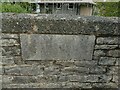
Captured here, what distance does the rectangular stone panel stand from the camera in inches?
112

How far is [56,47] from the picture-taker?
9.52 feet

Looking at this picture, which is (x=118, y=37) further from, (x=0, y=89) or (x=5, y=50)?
(x=0, y=89)

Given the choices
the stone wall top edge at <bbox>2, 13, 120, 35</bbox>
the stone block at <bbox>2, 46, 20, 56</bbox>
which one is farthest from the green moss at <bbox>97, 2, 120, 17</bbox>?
the stone block at <bbox>2, 46, 20, 56</bbox>

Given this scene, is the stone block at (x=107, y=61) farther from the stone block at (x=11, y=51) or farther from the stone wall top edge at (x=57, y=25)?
the stone block at (x=11, y=51)

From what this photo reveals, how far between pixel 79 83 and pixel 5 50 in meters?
1.07

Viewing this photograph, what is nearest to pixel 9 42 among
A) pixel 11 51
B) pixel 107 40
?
pixel 11 51

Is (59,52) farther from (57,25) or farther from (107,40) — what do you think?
(107,40)

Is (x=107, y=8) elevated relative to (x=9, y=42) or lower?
lower

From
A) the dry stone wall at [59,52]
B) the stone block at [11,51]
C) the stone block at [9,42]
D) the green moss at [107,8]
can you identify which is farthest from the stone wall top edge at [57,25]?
the green moss at [107,8]

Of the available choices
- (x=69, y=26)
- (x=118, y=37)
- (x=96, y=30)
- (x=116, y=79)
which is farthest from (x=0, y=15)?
(x=116, y=79)

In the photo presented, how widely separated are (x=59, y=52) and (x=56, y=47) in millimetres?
79

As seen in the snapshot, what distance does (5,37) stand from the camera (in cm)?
280

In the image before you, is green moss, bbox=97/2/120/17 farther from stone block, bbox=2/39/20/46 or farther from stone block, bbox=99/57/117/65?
stone block, bbox=2/39/20/46

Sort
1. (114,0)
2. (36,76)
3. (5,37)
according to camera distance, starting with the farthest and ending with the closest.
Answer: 1. (114,0)
2. (36,76)
3. (5,37)
